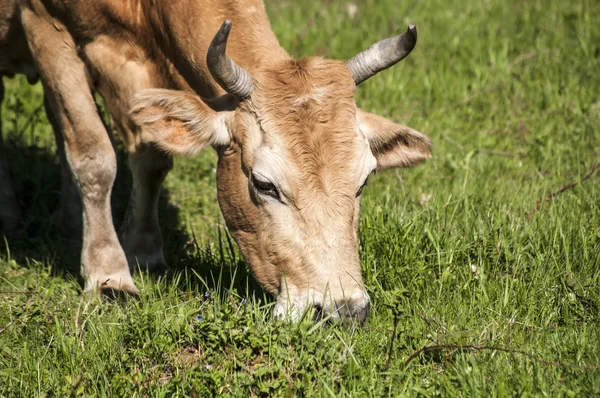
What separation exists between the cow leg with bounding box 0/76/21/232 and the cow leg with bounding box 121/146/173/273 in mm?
1073

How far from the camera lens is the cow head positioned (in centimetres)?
408

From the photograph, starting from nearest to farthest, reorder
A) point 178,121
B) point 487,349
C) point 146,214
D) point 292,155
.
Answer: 1. point 487,349
2. point 292,155
3. point 178,121
4. point 146,214

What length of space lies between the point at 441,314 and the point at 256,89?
5.08ft

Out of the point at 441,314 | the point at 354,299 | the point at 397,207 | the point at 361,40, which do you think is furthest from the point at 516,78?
the point at 354,299

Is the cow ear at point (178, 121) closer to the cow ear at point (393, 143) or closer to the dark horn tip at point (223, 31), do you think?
the dark horn tip at point (223, 31)

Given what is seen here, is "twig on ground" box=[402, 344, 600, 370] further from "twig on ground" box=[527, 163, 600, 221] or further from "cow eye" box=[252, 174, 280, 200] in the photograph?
"twig on ground" box=[527, 163, 600, 221]

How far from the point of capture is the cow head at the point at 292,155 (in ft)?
13.4

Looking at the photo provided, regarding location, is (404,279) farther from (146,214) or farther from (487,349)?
(146,214)

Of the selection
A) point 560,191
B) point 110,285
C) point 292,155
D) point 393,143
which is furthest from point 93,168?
point 560,191

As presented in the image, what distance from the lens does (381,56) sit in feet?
14.5

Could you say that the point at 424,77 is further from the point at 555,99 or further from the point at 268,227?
the point at 268,227

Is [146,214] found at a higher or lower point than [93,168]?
lower

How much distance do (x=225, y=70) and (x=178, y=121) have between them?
0.51m

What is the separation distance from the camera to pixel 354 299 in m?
4.01
